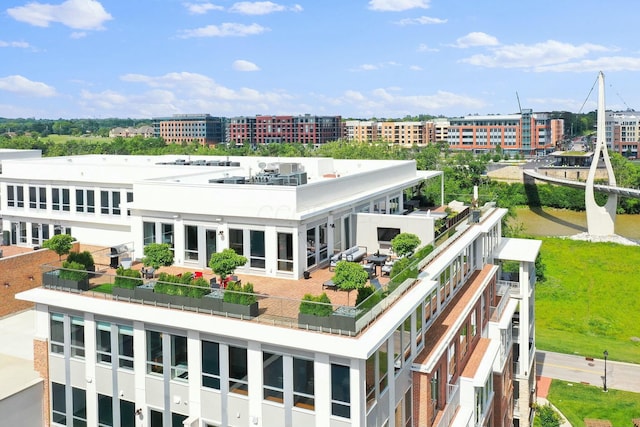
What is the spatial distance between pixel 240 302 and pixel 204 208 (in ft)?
22.7

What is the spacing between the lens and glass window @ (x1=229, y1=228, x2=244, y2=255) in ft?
66.2

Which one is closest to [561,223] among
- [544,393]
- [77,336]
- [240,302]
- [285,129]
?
[544,393]

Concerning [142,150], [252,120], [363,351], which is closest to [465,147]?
[252,120]

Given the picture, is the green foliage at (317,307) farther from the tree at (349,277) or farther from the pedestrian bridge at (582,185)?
the pedestrian bridge at (582,185)

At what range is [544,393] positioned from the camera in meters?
34.7

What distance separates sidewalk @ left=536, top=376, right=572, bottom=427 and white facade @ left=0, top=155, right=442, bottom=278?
13720 mm

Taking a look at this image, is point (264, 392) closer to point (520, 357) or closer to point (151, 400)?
point (151, 400)

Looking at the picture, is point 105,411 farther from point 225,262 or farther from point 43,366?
point 225,262

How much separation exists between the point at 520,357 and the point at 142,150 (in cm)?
10724

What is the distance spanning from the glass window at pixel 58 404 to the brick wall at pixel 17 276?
378 inches

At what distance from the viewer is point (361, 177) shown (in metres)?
25.8

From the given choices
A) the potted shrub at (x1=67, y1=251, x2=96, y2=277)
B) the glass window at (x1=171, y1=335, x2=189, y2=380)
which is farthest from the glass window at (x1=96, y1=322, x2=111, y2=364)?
the glass window at (x1=171, y1=335, x2=189, y2=380)

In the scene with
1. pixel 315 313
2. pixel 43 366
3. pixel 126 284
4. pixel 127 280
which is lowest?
pixel 43 366

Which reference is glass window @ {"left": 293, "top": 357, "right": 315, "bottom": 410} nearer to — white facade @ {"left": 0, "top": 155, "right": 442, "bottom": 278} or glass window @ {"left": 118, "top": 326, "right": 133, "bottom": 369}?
glass window @ {"left": 118, "top": 326, "right": 133, "bottom": 369}
